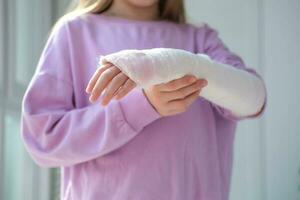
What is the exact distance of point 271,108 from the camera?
1178mm

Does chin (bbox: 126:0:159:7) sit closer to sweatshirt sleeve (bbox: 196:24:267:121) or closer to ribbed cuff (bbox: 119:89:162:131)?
sweatshirt sleeve (bbox: 196:24:267:121)

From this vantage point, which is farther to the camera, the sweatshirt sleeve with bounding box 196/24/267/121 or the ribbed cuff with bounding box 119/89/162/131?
the sweatshirt sleeve with bounding box 196/24/267/121

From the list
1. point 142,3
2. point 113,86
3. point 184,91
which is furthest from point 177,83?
point 142,3

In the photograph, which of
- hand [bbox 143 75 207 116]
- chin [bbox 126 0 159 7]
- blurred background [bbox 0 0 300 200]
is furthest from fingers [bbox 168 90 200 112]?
blurred background [bbox 0 0 300 200]

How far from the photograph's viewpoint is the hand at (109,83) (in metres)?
0.54

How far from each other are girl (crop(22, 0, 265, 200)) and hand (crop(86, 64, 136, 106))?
0.08m

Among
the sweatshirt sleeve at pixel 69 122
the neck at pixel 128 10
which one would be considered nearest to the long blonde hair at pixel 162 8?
the neck at pixel 128 10

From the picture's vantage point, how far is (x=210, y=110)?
0.76 metres

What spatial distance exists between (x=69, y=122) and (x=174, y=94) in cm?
15

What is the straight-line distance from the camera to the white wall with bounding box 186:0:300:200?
1.13m

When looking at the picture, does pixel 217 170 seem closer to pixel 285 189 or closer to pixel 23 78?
pixel 285 189

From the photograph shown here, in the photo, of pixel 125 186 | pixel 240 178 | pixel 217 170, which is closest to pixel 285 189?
pixel 240 178

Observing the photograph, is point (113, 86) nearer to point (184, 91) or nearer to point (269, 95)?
point (184, 91)

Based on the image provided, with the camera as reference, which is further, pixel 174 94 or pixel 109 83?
pixel 174 94
